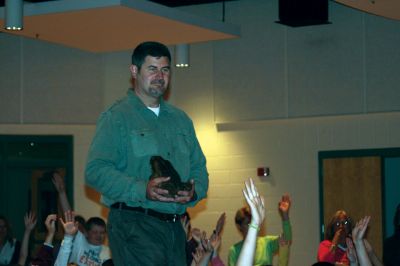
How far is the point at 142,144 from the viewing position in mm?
3889

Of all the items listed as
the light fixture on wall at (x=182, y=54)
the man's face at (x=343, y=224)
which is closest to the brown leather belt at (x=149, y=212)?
the man's face at (x=343, y=224)

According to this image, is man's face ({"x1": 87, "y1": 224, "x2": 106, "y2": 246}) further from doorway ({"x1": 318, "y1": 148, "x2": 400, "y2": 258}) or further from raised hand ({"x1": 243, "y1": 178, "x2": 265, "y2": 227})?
raised hand ({"x1": 243, "y1": 178, "x2": 265, "y2": 227})

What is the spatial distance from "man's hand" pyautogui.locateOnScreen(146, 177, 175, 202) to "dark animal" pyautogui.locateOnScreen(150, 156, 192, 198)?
0.01m

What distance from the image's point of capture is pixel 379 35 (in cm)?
1064

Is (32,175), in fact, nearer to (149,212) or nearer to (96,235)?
(96,235)

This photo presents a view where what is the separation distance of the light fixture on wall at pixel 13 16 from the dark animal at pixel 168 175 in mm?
5520

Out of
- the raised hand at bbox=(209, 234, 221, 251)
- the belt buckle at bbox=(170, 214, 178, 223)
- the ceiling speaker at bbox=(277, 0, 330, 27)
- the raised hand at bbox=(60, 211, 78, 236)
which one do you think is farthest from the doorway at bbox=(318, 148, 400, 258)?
the belt buckle at bbox=(170, 214, 178, 223)

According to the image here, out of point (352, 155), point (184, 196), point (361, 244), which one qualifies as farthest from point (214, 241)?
point (352, 155)

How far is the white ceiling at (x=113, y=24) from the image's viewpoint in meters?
9.05

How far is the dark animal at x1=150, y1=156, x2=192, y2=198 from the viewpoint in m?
3.72

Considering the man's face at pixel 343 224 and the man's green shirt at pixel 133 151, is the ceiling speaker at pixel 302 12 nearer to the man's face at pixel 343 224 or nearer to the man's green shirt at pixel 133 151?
the man's face at pixel 343 224

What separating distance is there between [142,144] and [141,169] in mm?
105

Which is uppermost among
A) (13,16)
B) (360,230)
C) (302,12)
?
(302,12)

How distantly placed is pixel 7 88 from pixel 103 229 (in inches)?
136
